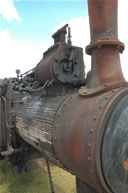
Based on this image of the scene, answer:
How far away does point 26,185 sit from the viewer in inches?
168

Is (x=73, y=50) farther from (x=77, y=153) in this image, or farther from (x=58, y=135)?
(x=77, y=153)

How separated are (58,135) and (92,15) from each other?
136 cm

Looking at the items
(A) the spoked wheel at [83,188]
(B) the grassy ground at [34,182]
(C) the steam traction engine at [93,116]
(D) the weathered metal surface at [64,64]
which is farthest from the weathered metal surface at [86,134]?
(B) the grassy ground at [34,182]

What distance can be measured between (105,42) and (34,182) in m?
3.96

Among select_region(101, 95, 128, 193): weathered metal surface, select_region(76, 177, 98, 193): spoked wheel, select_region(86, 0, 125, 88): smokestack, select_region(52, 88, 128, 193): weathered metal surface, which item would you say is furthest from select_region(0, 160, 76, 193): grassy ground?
select_region(86, 0, 125, 88): smokestack

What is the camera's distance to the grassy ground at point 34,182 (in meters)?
4.06

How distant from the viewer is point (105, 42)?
182 cm

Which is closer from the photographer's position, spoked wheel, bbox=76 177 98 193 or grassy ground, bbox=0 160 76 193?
spoked wheel, bbox=76 177 98 193

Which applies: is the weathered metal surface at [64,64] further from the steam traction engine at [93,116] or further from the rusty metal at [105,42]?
the rusty metal at [105,42]

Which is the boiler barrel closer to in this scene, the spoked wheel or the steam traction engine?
the steam traction engine

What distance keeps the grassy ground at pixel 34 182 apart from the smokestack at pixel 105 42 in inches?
123

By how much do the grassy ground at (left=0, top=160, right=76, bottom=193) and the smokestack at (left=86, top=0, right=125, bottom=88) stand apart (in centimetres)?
313

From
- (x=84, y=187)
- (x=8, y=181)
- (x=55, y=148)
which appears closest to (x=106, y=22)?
(x=55, y=148)

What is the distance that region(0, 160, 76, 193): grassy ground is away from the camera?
406 cm
